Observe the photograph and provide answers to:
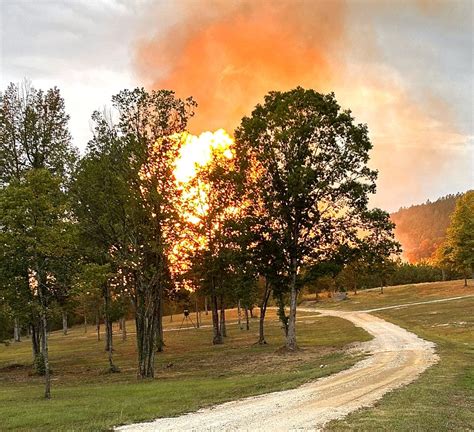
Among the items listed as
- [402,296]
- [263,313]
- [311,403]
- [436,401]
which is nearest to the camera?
[436,401]

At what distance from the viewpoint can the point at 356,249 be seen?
121 ft

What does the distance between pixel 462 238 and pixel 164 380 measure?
218 ft

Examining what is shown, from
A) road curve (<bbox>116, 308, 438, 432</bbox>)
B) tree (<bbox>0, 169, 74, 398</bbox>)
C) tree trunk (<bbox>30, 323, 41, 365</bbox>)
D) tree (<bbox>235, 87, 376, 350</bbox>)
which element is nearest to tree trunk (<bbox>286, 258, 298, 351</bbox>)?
tree (<bbox>235, 87, 376, 350</bbox>)

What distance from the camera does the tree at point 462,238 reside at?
7575 centimetres

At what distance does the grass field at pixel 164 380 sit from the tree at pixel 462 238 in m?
37.9

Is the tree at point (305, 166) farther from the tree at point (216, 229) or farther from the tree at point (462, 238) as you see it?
the tree at point (462, 238)

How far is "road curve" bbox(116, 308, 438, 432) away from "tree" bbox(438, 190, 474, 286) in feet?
188

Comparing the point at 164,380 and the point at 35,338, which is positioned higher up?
the point at 35,338

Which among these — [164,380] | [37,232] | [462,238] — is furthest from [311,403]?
[462,238]

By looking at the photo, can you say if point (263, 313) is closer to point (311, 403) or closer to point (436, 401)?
point (311, 403)

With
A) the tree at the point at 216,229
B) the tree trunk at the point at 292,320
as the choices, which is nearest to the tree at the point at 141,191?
the tree at the point at 216,229

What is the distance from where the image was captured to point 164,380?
26.5m

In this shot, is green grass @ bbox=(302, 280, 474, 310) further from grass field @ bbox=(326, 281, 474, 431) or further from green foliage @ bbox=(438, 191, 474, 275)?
grass field @ bbox=(326, 281, 474, 431)

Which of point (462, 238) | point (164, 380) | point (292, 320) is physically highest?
point (462, 238)
